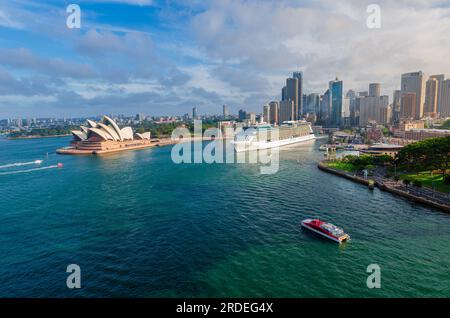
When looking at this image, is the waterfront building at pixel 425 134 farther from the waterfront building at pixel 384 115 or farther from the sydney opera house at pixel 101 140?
the sydney opera house at pixel 101 140

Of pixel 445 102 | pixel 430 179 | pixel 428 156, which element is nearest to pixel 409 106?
pixel 445 102

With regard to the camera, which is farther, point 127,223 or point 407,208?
point 407,208

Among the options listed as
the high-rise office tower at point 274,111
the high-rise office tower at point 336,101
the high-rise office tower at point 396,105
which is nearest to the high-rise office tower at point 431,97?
the high-rise office tower at point 396,105

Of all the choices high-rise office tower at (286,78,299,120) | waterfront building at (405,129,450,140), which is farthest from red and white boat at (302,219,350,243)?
high-rise office tower at (286,78,299,120)

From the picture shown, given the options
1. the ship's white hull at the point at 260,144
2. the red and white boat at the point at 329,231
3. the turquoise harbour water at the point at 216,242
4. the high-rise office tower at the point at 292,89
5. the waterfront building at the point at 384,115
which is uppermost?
the high-rise office tower at the point at 292,89
